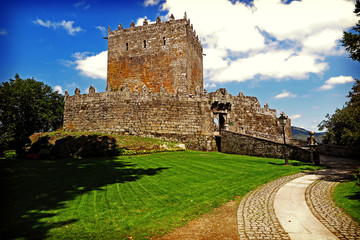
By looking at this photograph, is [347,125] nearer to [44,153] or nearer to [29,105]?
[44,153]

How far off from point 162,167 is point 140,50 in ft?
73.8

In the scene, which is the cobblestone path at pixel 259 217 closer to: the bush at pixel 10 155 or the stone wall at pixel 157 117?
the stone wall at pixel 157 117

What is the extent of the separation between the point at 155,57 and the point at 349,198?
26850mm

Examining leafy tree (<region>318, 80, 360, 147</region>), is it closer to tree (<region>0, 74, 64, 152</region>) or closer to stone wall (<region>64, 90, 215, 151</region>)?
stone wall (<region>64, 90, 215, 151</region>)

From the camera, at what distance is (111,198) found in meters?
7.36

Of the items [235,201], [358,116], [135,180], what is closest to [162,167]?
[135,180]

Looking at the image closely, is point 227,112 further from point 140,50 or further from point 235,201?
point 235,201

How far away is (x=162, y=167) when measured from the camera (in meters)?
12.8

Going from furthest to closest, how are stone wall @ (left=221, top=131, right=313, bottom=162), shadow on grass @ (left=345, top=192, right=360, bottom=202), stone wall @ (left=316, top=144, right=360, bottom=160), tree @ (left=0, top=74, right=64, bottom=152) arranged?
tree @ (left=0, top=74, right=64, bottom=152) < stone wall @ (left=316, top=144, right=360, bottom=160) < stone wall @ (left=221, top=131, right=313, bottom=162) < shadow on grass @ (left=345, top=192, right=360, bottom=202)

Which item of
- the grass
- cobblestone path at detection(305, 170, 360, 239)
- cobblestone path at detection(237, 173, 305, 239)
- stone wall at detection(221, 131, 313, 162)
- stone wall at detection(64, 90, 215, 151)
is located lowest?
cobblestone path at detection(237, 173, 305, 239)

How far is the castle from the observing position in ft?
73.4

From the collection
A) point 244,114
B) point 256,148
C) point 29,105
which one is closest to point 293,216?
point 256,148

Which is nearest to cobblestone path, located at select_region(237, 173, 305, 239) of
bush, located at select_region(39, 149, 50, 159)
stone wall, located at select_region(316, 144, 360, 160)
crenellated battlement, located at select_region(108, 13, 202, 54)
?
bush, located at select_region(39, 149, 50, 159)

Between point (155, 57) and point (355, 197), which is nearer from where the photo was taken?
point (355, 197)
